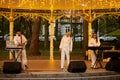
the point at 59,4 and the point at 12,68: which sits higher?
the point at 59,4

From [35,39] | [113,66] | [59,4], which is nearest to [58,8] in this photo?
[59,4]

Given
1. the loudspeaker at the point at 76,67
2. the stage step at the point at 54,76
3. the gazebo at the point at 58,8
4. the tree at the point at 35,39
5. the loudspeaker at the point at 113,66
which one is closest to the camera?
the stage step at the point at 54,76

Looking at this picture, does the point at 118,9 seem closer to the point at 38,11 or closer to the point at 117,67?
the point at 38,11

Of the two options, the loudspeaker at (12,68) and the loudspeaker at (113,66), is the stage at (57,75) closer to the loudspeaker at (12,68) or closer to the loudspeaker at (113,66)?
the loudspeaker at (12,68)

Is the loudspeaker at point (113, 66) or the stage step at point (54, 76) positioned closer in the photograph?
the stage step at point (54, 76)

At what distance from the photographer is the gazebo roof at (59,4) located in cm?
2774

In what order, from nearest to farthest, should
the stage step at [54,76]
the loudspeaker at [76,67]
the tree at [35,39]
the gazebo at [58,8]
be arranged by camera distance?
the stage step at [54,76], the loudspeaker at [76,67], the gazebo at [58,8], the tree at [35,39]

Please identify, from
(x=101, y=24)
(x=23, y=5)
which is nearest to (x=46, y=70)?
(x=23, y=5)

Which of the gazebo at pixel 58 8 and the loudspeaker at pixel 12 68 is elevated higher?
the gazebo at pixel 58 8

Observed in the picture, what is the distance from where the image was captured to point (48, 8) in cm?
2855

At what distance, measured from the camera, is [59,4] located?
94.2 feet

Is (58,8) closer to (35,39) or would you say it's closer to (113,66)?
(35,39)

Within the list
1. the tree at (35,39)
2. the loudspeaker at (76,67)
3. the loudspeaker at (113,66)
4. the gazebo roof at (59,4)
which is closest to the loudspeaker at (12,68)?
the loudspeaker at (76,67)

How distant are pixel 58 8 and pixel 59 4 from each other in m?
0.40
